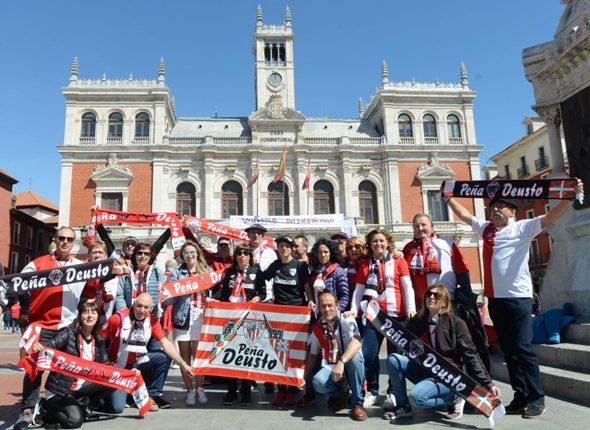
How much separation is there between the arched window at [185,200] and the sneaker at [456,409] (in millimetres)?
27637

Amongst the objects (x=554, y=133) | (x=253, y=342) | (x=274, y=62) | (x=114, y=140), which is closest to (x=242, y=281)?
(x=253, y=342)

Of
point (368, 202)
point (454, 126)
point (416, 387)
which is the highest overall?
point (454, 126)

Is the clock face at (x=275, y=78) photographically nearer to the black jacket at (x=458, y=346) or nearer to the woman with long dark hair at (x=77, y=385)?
the woman with long dark hair at (x=77, y=385)

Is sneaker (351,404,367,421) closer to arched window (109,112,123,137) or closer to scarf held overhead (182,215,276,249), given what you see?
scarf held overhead (182,215,276,249)

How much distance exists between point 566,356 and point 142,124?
31.0m

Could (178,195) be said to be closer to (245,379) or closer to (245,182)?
(245,182)

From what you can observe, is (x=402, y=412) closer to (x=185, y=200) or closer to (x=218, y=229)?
(x=218, y=229)

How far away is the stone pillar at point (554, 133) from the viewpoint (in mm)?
7270

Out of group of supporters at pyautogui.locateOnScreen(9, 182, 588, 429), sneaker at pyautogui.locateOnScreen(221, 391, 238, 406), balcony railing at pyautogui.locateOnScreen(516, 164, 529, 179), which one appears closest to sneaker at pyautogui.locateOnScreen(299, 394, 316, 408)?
group of supporters at pyautogui.locateOnScreen(9, 182, 588, 429)

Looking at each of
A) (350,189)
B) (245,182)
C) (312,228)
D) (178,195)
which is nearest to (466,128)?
(350,189)

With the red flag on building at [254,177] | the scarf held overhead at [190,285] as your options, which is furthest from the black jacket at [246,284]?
the red flag on building at [254,177]

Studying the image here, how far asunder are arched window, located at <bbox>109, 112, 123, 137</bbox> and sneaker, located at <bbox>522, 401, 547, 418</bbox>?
31.6 meters

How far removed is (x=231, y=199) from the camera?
30.9 metres

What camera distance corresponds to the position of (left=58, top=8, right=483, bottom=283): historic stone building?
29.8m
